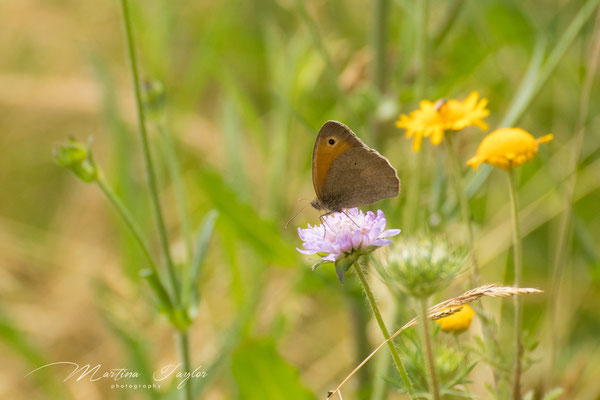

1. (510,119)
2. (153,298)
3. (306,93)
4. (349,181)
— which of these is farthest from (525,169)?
(153,298)

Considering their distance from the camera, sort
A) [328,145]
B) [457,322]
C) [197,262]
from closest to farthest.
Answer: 1. [457,322]
2. [328,145]
3. [197,262]

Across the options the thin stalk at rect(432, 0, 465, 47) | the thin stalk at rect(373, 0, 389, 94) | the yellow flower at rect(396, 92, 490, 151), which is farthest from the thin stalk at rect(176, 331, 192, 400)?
the thin stalk at rect(432, 0, 465, 47)

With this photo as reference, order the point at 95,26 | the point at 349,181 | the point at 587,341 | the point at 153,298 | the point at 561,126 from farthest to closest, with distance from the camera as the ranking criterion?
1. the point at 95,26
2. the point at 561,126
3. the point at 587,341
4. the point at 153,298
5. the point at 349,181

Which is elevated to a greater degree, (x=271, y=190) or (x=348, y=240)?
(x=271, y=190)

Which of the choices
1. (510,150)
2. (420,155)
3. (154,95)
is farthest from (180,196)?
(510,150)

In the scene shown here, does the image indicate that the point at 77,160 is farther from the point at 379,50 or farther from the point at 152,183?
the point at 379,50

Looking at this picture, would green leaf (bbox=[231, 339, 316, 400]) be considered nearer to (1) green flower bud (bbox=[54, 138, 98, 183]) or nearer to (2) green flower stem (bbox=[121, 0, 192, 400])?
(2) green flower stem (bbox=[121, 0, 192, 400])

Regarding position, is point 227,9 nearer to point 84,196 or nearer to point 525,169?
point 84,196
